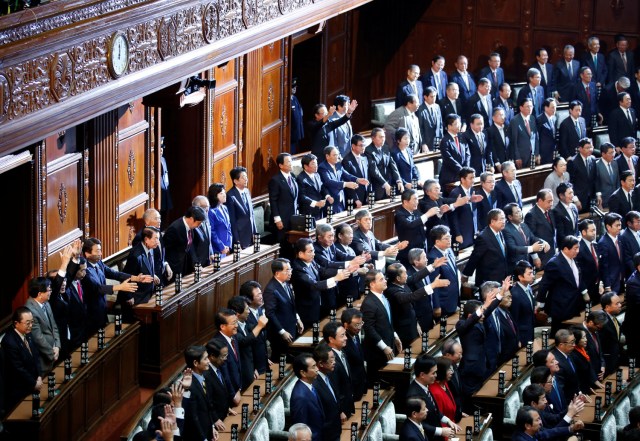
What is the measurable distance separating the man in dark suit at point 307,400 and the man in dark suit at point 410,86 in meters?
5.27

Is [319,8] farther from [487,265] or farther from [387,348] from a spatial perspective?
[387,348]

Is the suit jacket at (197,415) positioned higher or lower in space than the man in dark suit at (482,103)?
lower

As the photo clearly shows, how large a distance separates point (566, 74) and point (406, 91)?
200 centimetres

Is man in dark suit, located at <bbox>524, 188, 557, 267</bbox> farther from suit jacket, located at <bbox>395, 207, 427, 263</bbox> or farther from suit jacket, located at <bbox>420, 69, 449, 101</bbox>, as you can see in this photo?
suit jacket, located at <bbox>420, 69, 449, 101</bbox>

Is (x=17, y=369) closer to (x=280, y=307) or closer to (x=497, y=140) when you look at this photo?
(x=280, y=307)

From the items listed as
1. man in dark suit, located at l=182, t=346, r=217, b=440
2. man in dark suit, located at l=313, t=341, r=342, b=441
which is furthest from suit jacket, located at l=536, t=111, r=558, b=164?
man in dark suit, located at l=182, t=346, r=217, b=440

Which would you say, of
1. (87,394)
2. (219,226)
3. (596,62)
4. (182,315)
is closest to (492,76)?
(596,62)

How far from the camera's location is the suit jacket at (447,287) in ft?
30.7

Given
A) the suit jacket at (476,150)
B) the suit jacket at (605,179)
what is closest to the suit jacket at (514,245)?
the suit jacket at (476,150)

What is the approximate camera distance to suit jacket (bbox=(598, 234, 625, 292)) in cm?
1014

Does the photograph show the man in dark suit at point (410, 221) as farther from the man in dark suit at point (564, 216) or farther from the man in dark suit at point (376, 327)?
the man in dark suit at point (376, 327)

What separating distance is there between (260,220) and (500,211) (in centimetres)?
200

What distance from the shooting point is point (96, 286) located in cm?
802

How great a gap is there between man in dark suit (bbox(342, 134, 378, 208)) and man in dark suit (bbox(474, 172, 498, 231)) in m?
0.88
